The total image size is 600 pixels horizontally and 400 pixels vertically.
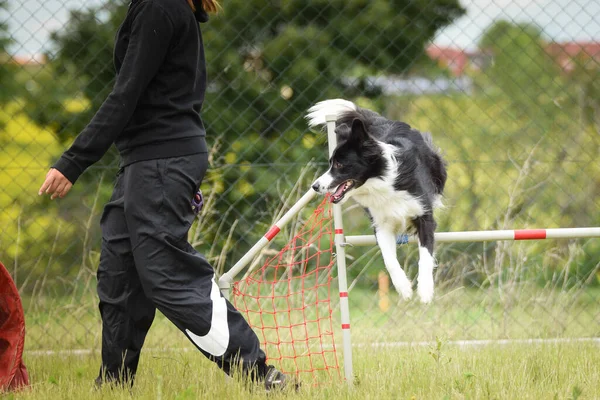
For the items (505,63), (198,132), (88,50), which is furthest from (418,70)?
(198,132)

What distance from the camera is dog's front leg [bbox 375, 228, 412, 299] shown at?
310cm

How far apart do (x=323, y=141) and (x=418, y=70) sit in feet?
4.60

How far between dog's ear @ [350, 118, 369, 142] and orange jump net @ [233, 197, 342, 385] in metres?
0.31

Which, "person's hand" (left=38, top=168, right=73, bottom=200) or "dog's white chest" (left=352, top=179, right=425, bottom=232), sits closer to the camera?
"person's hand" (left=38, top=168, right=73, bottom=200)

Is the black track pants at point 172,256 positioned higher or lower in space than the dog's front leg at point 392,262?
higher

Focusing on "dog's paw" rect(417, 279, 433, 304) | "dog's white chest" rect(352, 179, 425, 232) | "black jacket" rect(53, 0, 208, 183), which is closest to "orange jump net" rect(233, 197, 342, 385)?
"dog's white chest" rect(352, 179, 425, 232)

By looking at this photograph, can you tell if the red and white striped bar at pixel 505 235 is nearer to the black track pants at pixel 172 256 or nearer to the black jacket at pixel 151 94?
the black track pants at pixel 172 256

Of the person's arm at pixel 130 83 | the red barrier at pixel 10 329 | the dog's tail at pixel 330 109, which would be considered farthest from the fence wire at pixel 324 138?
the person's arm at pixel 130 83

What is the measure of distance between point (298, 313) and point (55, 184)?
2.63 metres

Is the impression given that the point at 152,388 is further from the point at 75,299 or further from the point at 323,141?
the point at 323,141

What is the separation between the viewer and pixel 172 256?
2.53 metres

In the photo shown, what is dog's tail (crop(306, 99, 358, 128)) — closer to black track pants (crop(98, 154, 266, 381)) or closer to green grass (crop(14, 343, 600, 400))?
black track pants (crop(98, 154, 266, 381))

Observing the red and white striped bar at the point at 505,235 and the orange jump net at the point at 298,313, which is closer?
the red and white striped bar at the point at 505,235

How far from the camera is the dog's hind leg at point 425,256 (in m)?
3.07
